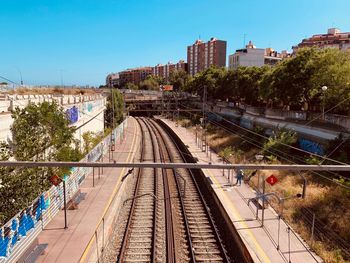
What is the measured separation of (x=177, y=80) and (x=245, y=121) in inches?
3064

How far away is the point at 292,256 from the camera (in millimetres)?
12516

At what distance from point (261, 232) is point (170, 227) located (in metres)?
4.63

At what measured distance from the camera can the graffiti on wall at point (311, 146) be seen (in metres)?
26.6

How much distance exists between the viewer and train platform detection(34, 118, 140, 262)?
12.3 metres

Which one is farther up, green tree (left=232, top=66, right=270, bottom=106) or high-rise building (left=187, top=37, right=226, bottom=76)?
high-rise building (left=187, top=37, right=226, bottom=76)

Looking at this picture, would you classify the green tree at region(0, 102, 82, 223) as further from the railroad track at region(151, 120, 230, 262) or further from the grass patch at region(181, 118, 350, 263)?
the grass patch at region(181, 118, 350, 263)

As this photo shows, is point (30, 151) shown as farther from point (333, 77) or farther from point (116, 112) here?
point (116, 112)

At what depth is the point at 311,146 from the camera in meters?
28.2

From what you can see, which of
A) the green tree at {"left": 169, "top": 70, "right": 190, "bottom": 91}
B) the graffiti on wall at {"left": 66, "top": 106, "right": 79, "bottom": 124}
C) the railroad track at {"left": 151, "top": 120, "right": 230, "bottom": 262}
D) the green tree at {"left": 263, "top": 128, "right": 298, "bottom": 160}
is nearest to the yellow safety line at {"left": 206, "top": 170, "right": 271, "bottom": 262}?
the railroad track at {"left": 151, "top": 120, "right": 230, "bottom": 262}

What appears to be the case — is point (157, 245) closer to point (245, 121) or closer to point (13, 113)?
point (13, 113)

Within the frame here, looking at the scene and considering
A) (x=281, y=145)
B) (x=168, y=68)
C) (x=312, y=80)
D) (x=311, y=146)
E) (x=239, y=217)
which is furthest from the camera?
(x=168, y=68)

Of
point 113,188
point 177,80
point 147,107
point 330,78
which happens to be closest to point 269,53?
point 177,80

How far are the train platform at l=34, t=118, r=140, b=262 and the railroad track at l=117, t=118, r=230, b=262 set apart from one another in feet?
5.21

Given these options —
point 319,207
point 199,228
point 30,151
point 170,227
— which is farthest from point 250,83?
point 30,151
